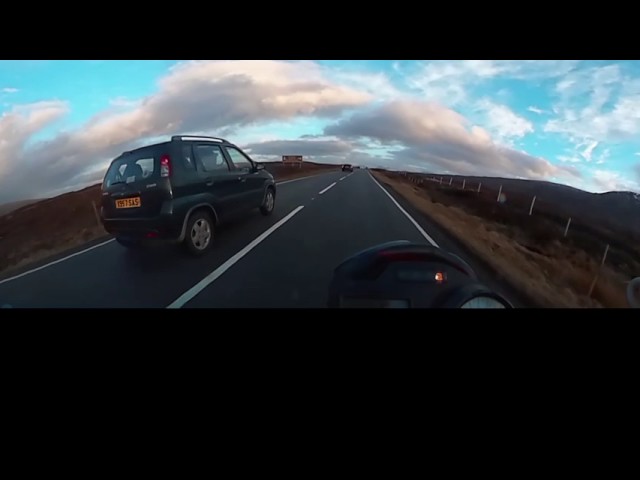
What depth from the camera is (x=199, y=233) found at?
8.22 feet

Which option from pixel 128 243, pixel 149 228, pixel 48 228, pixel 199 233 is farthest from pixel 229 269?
pixel 48 228

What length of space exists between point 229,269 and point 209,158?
2.43 ft

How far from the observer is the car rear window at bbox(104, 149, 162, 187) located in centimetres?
236

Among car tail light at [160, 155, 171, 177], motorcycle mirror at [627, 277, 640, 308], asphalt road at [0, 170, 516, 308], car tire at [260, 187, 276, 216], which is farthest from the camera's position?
car tire at [260, 187, 276, 216]

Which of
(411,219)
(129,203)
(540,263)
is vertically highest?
(129,203)

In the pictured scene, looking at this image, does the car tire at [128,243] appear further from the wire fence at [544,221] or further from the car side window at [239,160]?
the wire fence at [544,221]

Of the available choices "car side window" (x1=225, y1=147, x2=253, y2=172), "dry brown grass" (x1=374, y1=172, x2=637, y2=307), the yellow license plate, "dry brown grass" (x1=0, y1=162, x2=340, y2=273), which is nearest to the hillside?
"dry brown grass" (x1=374, y1=172, x2=637, y2=307)

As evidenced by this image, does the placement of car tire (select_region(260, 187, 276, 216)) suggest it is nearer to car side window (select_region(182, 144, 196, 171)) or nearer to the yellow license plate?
car side window (select_region(182, 144, 196, 171))

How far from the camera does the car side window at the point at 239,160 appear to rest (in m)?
2.51

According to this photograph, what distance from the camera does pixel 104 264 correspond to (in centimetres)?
243

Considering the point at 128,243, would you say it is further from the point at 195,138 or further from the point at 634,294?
the point at 634,294

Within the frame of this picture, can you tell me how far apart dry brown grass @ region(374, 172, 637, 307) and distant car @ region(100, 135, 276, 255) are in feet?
5.29

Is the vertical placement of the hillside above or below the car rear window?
below
